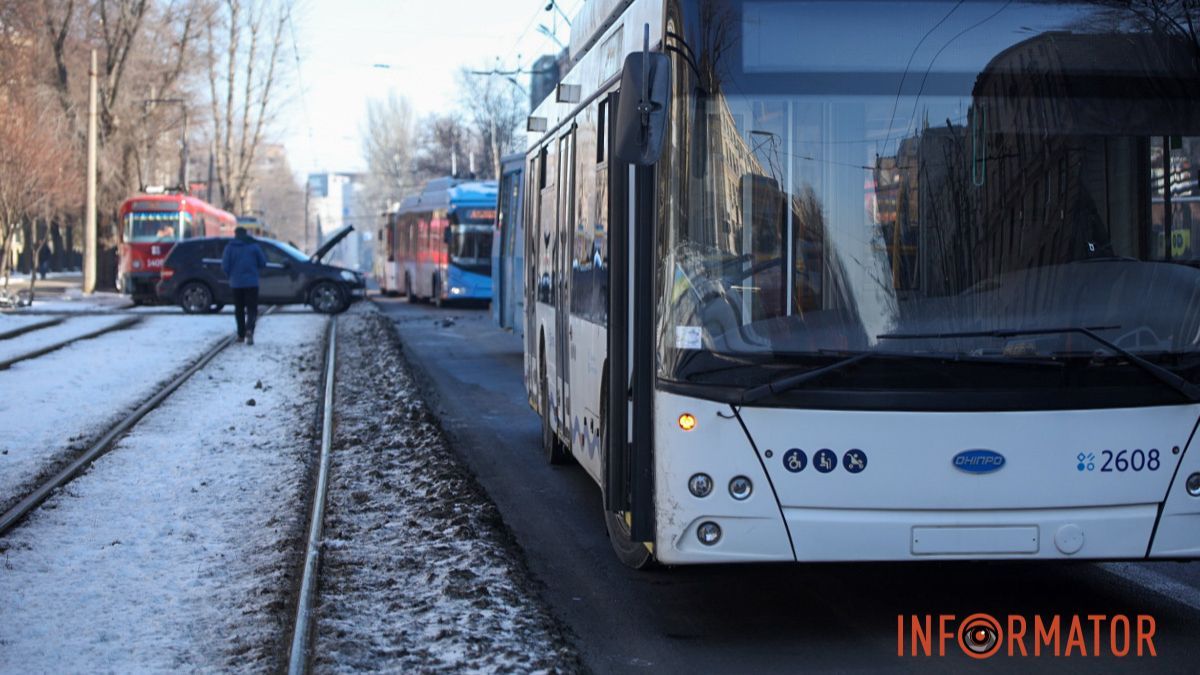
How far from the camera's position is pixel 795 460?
566cm

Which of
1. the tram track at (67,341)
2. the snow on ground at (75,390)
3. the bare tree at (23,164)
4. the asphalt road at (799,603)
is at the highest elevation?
the bare tree at (23,164)

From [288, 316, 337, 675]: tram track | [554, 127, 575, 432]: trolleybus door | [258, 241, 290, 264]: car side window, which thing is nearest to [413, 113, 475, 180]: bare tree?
[258, 241, 290, 264]: car side window

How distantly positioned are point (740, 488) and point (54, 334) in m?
21.3

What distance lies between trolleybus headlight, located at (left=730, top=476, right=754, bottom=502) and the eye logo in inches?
44.7

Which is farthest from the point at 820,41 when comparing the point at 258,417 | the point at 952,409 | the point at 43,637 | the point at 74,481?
the point at 258,417

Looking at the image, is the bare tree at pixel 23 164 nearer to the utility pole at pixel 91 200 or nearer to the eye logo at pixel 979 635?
the utility pole at pixel 91 200

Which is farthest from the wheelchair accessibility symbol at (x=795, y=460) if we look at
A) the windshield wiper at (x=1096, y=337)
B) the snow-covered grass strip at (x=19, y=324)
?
the snow-covered grass strip at (x=19, y=324)

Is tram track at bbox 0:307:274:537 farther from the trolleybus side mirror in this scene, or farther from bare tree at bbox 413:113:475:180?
bare tree at bbox 413:113:475:180

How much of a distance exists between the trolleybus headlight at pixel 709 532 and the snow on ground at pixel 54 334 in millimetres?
15628

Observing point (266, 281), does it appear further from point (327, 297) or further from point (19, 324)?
point (19, 324)

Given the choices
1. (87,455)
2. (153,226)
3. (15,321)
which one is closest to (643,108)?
(87,455)

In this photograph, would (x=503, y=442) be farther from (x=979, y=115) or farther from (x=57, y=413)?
(x=979, y=115)

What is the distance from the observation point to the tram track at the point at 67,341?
18.8 metres

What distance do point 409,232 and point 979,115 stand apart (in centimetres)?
3881
